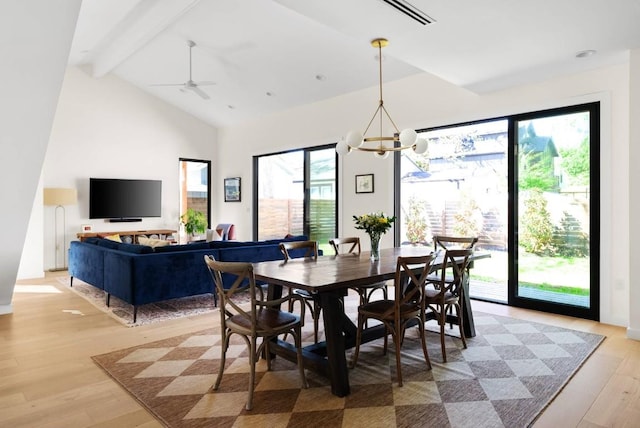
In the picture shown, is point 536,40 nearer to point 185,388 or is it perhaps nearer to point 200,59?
point 185,388

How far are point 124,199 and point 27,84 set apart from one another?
6.45m

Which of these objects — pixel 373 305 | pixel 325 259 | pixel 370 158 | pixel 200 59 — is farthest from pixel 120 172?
pixel 373 305

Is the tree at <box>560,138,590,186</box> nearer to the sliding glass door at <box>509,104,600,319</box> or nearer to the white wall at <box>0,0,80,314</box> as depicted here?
the sliding glass door at <box>509,104,600,319</box>

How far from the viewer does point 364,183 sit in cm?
678

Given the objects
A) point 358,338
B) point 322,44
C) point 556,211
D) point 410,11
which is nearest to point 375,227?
point 358,338

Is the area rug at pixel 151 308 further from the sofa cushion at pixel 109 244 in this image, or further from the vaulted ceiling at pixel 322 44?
the vaulted ceiling at pixel 322 44

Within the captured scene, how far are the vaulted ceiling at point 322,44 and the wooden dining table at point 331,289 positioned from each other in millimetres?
1970

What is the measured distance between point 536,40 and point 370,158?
10.8ft

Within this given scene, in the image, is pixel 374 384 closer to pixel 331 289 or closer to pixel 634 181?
pixel 331 289

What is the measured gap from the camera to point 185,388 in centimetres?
286

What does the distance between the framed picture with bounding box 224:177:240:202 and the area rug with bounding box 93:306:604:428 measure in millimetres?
5882

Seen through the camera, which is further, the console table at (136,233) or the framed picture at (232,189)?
the framed picture at (232,189)

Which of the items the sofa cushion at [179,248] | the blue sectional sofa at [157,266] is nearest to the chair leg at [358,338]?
the blue sectional sofa at [157,266]

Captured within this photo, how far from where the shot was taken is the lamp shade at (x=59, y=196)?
24.4ft
